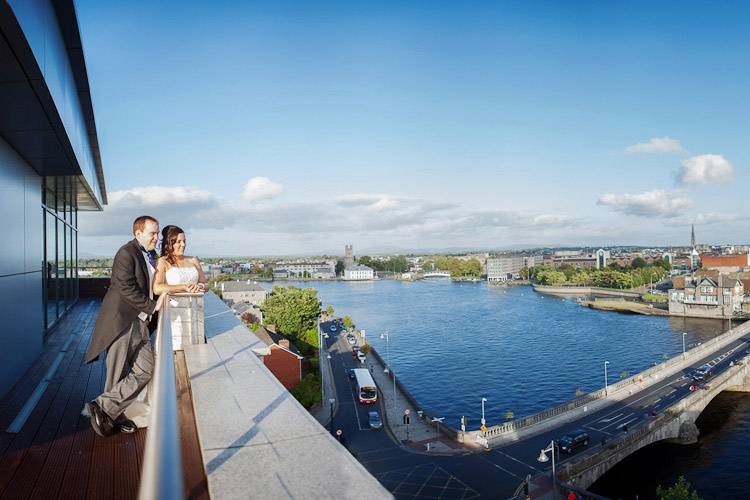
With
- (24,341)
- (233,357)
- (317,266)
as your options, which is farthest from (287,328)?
(317,266)

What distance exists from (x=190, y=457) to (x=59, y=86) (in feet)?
12.5

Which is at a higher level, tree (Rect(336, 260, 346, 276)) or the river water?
tree (Rect(336, 260, 346, 276))

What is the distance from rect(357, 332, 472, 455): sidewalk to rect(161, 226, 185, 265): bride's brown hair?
1382 centimetres

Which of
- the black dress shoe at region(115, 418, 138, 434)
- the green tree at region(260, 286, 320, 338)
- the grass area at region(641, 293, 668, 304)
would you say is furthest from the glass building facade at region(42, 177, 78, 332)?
the grass area at region(641, 293, 668, 304)

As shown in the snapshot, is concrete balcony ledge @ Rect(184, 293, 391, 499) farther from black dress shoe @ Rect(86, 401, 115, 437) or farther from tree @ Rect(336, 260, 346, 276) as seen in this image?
tree @ Rect(336, 260, 346, 276)

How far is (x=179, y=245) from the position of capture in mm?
3830

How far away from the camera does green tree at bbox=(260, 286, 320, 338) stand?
30438 mm

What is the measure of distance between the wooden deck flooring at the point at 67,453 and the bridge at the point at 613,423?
1212 cm

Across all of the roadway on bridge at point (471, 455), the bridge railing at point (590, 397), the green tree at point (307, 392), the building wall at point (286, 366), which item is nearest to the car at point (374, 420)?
the roadway on bridge at point (471, 455)

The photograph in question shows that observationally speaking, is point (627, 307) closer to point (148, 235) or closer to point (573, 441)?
point (573, 441)

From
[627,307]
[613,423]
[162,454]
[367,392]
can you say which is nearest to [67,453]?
[162,454]

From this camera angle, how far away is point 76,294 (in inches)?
475

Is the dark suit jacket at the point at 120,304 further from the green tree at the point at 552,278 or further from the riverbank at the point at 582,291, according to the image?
the green tree at the point at 552,278

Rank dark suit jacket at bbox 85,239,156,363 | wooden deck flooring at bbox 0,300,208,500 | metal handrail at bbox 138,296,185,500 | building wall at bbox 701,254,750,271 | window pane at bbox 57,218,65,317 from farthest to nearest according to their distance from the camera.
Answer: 1. building wall at bbox 701,254,750,271
2. window pane at bbox 57,218,65,317
3. dark suit jacket at bbox 85,239,156,363
4. wooden deck flooring at bbox 0,300,208,500
5. metal handrail at bbox 138,296,185,500
